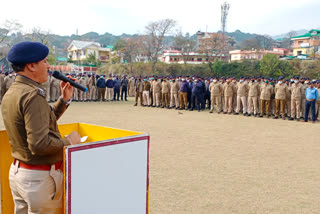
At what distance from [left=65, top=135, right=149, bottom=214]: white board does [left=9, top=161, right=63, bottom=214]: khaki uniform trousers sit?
14 centimetres

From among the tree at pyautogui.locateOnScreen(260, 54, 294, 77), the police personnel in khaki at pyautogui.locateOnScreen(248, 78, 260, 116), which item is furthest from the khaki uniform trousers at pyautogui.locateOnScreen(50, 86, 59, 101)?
the tree at pyautogui.locateOnScreen(260, 54, 294, 77)

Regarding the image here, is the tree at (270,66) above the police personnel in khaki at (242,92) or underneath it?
above

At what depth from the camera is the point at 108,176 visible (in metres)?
1.96

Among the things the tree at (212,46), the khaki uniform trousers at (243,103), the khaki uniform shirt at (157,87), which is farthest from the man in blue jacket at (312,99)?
the tree at (212,46)

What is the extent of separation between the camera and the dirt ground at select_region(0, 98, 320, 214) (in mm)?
3793

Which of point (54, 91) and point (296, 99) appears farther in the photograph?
point (54, 91)

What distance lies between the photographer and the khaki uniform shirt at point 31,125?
1717mm

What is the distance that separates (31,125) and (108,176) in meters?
0.55

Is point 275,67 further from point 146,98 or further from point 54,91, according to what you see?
point 54,91

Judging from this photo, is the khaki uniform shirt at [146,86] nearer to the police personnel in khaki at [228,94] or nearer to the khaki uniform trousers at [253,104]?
the police personnel in khaki at [228,94]

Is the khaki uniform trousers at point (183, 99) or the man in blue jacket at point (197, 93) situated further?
the khaki uniform trousers at point (183, 99)

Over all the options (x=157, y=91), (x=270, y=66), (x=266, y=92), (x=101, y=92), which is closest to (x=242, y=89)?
(x=266, y=92)

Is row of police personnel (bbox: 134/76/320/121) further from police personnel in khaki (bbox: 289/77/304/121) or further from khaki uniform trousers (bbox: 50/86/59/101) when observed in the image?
khaki uniform trousers (bbox: 50/86/59/101)

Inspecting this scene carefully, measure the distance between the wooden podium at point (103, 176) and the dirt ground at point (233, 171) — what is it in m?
1.54
